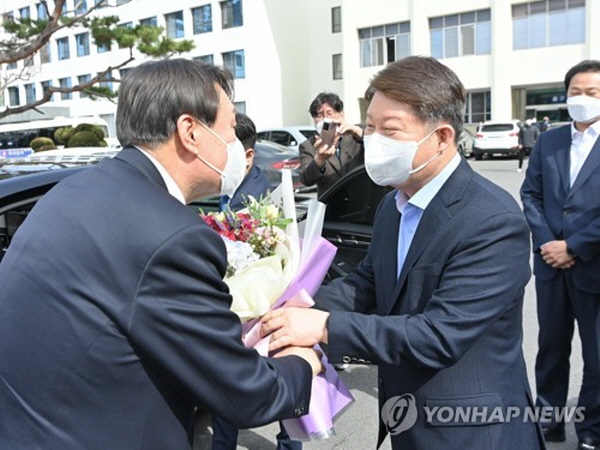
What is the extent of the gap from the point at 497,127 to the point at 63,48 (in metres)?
34.9

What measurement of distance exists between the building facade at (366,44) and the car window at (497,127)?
5.10 m

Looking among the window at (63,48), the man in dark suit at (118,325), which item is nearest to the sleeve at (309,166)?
the man in dark suit at (118,325)

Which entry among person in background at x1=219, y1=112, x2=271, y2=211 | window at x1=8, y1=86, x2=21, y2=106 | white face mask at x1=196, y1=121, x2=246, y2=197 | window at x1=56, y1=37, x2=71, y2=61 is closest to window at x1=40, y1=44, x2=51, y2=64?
window at x1=56, y1=37, x2=71, y2=61

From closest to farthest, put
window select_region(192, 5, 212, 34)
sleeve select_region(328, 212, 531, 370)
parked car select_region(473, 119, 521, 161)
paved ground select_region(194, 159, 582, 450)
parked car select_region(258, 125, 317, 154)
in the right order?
sleeve select_region(328, 212, 531, 370) < paved ground select_region(194, 159, 582, 450) < parked car select_region(258, 125, 317, 154) < parked car select_region(473, 119, 521, 161) < window select_region(192, 5, 212, 34)

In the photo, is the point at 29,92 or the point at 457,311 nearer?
the point at 457,311

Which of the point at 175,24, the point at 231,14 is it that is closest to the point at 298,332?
the point at 231,14

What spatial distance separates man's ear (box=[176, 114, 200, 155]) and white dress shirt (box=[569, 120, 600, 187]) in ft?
7.73

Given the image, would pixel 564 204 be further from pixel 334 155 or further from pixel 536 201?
pixel 334 155

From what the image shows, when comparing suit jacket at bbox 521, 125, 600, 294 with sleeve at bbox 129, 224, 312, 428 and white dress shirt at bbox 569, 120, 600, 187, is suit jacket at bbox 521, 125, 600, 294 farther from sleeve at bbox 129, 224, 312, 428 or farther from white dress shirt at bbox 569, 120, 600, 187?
sleeve at bbox 129, 224, 312, 428

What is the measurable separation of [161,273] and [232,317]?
221 mm

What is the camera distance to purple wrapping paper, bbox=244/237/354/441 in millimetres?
1812

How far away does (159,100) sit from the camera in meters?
1.38

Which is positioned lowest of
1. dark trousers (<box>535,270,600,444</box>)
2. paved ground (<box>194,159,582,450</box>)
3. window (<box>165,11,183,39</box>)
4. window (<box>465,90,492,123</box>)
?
paved ground (<box>194,159,582,450</box>)

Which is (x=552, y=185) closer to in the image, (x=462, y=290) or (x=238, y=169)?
(x=462, y=290)
